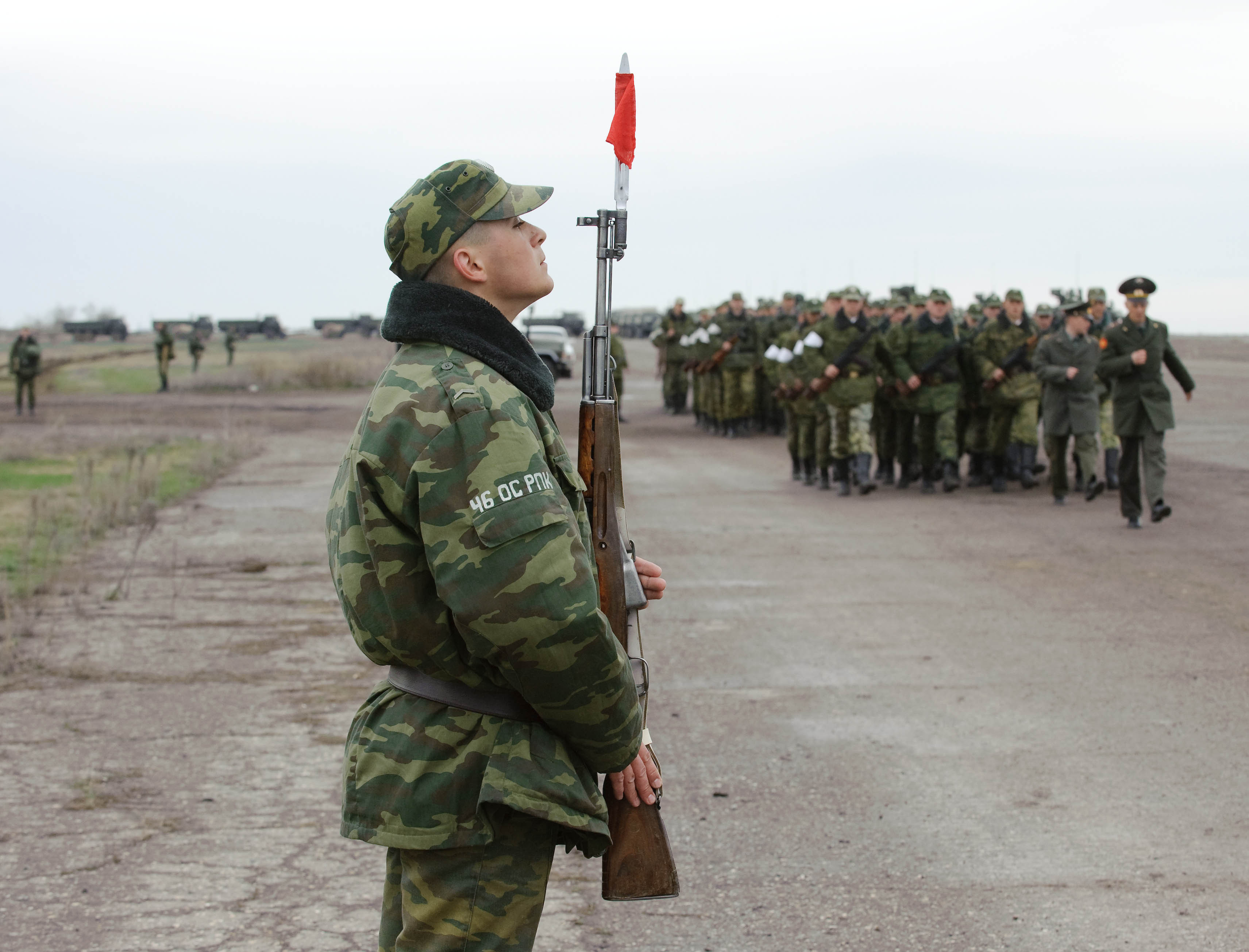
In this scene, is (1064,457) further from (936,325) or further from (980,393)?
(936,325)

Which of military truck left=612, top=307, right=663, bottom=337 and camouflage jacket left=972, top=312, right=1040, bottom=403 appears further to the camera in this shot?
military truck left=612, top=307, right=663, bottom=337

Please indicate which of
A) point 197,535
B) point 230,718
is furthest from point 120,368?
point 230,718

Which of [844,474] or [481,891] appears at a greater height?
[481,891]

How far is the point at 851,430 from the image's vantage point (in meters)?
15.0

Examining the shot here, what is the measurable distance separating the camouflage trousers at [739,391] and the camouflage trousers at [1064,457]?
9082mm

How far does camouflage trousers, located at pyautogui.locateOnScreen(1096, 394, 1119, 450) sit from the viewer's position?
48.7 ft

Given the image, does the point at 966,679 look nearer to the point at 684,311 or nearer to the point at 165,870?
the point at 165,870

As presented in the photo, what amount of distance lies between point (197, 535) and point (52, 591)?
9.52 feet

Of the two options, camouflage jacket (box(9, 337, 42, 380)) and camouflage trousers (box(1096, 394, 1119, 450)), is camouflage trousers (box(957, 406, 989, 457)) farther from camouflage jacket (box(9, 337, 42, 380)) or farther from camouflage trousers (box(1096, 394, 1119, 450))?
camouflage jacket (box(9, 337, 42, 380))

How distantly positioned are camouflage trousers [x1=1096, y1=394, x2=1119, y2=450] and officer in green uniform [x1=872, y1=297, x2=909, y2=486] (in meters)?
2.01

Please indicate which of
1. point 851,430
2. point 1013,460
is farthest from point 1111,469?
point 851,430

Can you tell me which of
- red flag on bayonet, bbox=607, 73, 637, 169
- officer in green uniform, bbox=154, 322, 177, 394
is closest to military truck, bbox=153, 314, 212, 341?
officer in green uniform, bbox=154, 322, 177, 394

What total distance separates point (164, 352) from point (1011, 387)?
102 feet

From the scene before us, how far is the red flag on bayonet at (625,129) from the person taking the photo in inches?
119
